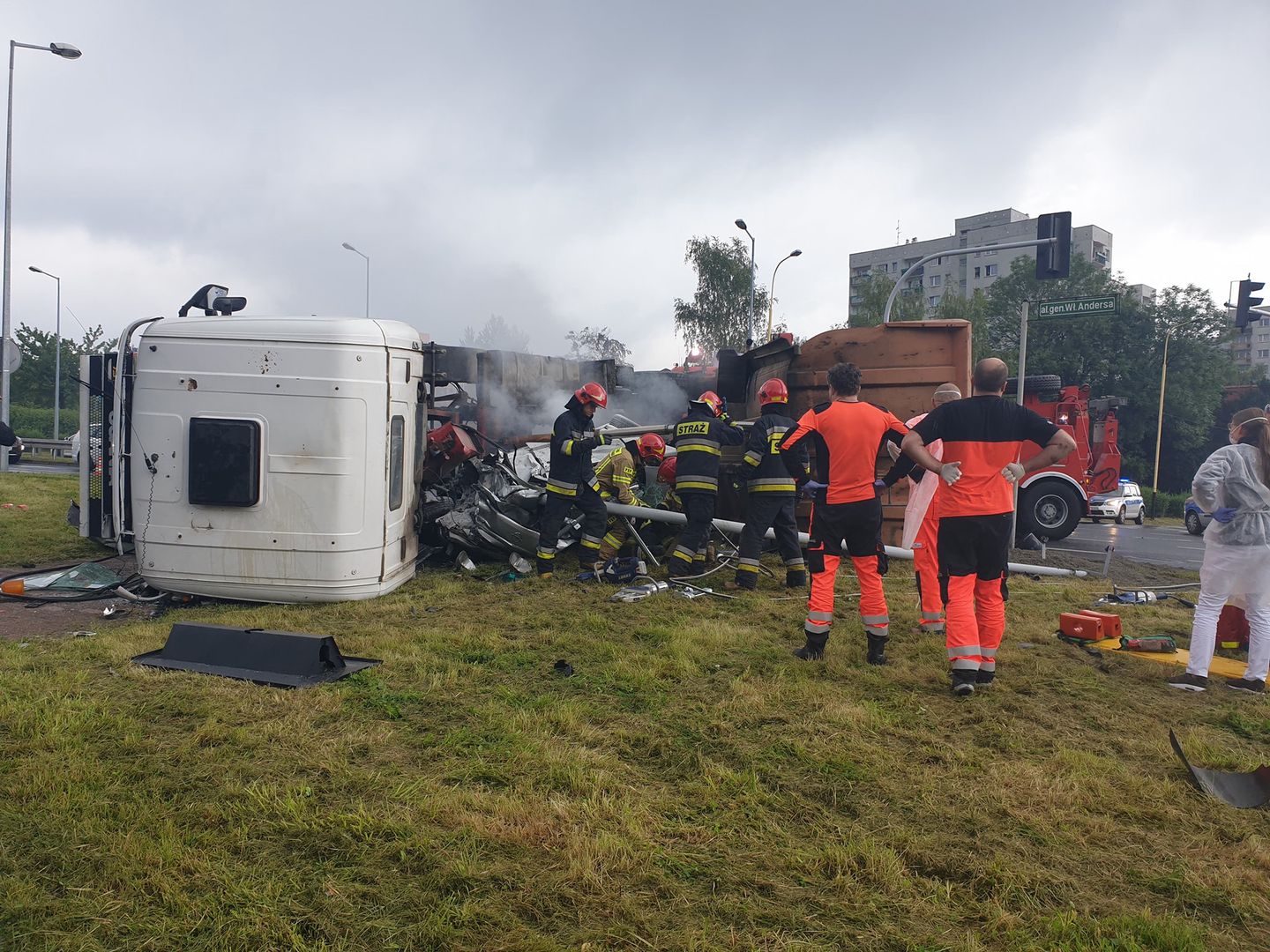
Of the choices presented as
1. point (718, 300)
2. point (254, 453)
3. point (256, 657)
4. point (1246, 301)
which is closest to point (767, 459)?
point (254, 453)

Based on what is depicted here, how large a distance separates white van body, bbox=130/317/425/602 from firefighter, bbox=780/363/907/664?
353 cm

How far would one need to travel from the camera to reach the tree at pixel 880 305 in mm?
40062

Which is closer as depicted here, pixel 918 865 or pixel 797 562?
pixel 918 865

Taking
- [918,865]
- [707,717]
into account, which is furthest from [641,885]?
[707,717]

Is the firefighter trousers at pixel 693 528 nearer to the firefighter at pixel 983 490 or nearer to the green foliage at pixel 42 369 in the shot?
the firefighter at pixel 983 490

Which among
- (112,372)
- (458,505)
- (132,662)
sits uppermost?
(112,372)

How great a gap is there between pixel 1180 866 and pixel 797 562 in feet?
16.9

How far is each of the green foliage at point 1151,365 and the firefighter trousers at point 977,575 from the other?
121 ft

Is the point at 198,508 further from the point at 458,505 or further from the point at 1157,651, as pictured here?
the point at 1157,651

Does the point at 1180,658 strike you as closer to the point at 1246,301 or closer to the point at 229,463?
the point at 229,463

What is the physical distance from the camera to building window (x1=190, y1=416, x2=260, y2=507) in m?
5.95

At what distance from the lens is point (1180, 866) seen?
8.70ft

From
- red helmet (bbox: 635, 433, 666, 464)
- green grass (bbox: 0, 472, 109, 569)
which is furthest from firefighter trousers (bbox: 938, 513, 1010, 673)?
green grass (bbox: 0, 472, 109, 569)

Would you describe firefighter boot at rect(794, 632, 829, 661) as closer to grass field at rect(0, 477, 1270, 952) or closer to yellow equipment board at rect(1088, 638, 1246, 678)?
grass field at rect(0, 477, 1270, 952)
